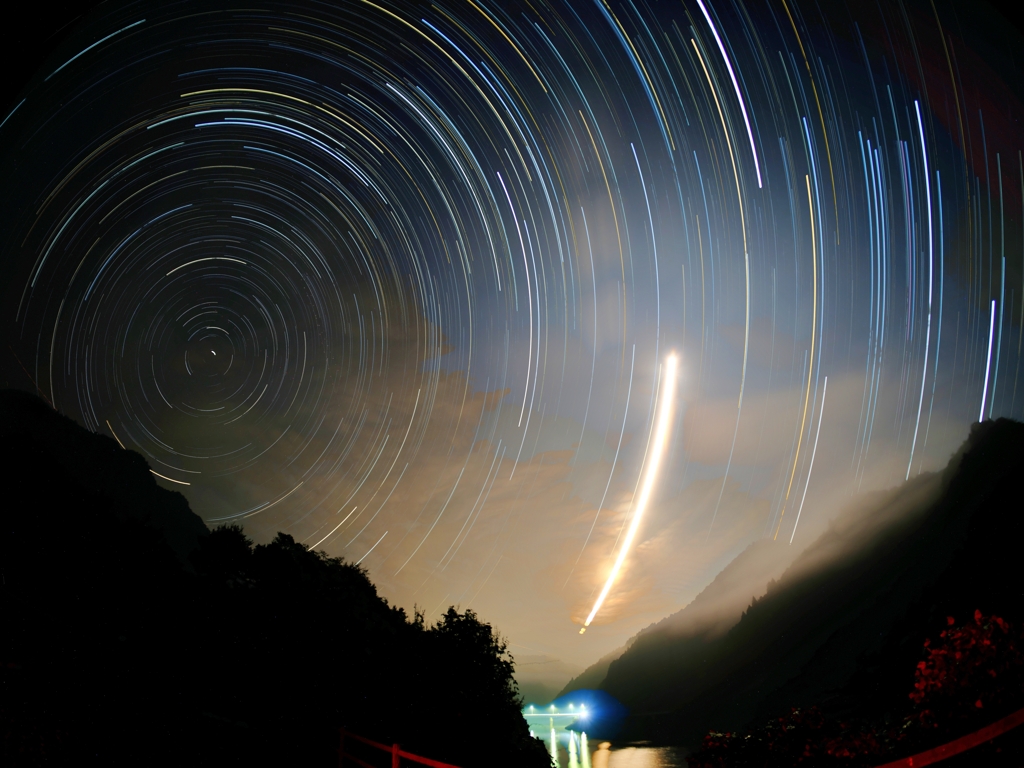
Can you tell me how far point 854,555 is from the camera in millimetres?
171375

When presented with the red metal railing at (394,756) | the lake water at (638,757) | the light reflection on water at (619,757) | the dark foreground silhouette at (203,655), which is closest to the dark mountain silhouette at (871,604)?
the lake water at (638,757)

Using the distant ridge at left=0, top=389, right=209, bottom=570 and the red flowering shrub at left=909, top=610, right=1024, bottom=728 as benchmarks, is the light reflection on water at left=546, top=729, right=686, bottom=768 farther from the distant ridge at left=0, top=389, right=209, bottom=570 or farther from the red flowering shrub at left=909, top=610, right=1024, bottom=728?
the red flowering shrub at left=909, top=610, right=1024, bottom=728

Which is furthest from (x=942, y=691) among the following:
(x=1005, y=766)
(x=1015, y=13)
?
(x=1015, y=13)

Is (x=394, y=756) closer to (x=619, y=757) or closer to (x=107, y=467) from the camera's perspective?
(x=107, y=467)

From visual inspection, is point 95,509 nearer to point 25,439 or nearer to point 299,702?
point 25,439

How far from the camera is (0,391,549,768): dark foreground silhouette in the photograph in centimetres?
998

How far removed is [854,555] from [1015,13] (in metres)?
208

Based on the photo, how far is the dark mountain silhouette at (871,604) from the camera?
88938 mm

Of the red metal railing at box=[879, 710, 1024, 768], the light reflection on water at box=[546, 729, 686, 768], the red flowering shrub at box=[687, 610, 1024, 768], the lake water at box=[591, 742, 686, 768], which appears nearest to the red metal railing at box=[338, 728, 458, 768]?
the red metal railing at box=[879, 710, 1024, 768]

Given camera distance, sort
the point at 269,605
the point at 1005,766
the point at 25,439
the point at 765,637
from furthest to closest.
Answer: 1. the point at 765,637
2. the point at 25,439
3. the point at 269,605
4. the point at 1005,766

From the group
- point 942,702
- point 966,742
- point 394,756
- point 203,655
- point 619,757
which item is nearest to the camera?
point 966,742

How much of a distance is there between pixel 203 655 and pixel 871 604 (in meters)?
157

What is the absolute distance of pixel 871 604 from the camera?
432 feet

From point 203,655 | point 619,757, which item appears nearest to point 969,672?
point 203,655
